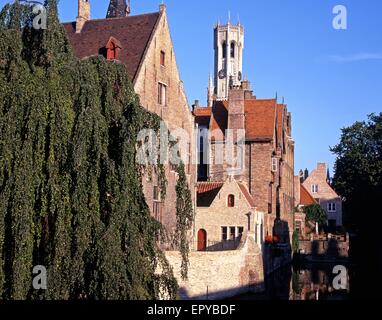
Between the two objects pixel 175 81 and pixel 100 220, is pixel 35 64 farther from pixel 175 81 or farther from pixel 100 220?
pixel 175 81

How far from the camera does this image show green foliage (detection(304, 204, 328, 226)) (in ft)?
166

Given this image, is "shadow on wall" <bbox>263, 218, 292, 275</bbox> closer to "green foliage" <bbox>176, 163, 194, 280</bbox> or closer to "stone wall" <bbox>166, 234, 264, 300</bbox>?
"stone wall" <bbox>166, 234, 264, 300</bbox>

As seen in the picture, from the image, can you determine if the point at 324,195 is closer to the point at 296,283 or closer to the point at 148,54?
the point at 296,283

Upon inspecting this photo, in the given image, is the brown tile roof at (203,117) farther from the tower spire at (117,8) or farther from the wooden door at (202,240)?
the wooden door at (202,240)

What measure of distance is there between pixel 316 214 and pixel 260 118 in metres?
16.7

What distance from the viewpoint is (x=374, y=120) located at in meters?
53.2

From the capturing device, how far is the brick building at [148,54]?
22.6 metres

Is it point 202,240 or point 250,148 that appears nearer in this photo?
point 202,240

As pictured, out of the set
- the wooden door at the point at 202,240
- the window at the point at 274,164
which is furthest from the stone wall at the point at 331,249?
the wooden door at the point at 202,240

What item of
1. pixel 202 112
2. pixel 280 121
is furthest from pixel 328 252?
pixel 202 112

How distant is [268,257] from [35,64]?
79.6ft

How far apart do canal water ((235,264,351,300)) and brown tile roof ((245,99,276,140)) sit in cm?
868

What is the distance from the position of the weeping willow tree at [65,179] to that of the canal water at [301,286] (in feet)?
48.1

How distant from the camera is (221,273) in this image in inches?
880
